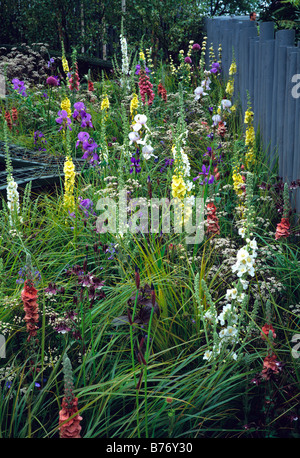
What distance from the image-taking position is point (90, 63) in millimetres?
9992

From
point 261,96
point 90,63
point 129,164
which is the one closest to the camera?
point 129,164

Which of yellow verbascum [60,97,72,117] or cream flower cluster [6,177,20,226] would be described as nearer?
cream flower cluster [6,177,20,226]

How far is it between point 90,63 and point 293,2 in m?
4.85

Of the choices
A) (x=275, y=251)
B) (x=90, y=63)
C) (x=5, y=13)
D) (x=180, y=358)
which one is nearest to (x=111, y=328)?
(x=180, y=358)

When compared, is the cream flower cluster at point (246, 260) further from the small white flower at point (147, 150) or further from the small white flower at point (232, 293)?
the small white flower at point (147, 150)

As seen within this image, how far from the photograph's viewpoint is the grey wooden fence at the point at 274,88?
159 inches

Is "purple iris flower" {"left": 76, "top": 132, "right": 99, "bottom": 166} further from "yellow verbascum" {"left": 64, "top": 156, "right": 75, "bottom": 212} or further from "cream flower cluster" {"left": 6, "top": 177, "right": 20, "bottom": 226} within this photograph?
"cream flower cluster" {"left": 6, "top": 177, "right": 20, "bottom": 226}

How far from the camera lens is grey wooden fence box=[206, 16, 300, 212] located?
4047mm

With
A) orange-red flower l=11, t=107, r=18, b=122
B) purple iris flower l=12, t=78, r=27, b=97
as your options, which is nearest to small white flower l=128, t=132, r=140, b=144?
orange-red flower l=11, t=107, r=18, b=122

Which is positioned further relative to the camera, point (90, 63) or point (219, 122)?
point (90, 63)

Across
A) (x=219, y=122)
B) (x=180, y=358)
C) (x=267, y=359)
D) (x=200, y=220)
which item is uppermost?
(x=219, y=122)

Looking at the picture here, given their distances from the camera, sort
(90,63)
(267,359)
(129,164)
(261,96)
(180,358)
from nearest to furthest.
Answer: (267,359) → (180,358) → (129,164) → (261,96) → (90,63)

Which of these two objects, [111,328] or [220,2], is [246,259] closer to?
[111,328]

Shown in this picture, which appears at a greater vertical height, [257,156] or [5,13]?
[5,13]
